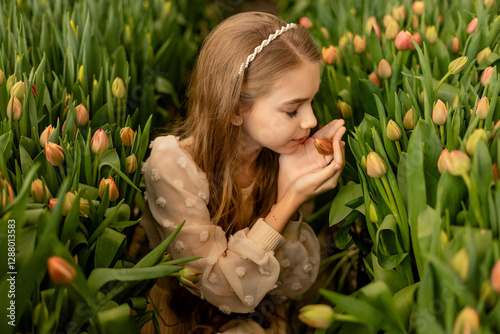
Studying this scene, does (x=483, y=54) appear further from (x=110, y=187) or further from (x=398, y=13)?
(x=110, y=187)

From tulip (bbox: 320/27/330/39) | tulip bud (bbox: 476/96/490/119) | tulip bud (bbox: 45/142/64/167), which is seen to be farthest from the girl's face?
tulip (bbox: 320/27/330/39)

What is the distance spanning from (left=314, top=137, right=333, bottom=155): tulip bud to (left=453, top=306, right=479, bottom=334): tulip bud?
0.58 meters

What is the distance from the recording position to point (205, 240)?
1.21 m

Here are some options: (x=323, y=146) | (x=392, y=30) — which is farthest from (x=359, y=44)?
(x=323, y=146)

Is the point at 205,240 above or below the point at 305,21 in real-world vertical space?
below

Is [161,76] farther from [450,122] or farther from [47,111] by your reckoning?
[450,122]

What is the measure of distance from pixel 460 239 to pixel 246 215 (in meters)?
0.73

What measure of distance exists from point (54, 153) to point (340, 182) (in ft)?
2.74

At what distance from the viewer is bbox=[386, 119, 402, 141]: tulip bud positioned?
3.27 feet

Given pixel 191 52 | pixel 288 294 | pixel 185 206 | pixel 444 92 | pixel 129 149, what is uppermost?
pixel 444 92

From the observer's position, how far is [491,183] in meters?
0.74

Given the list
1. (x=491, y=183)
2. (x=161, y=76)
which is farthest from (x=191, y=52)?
(x=491, y=183)

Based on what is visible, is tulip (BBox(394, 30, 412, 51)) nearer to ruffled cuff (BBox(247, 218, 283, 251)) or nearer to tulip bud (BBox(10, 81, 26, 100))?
ruffled cuff (BBox(247, 218, 283, 251))

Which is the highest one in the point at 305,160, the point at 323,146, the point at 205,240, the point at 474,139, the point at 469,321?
the point at 474,139
